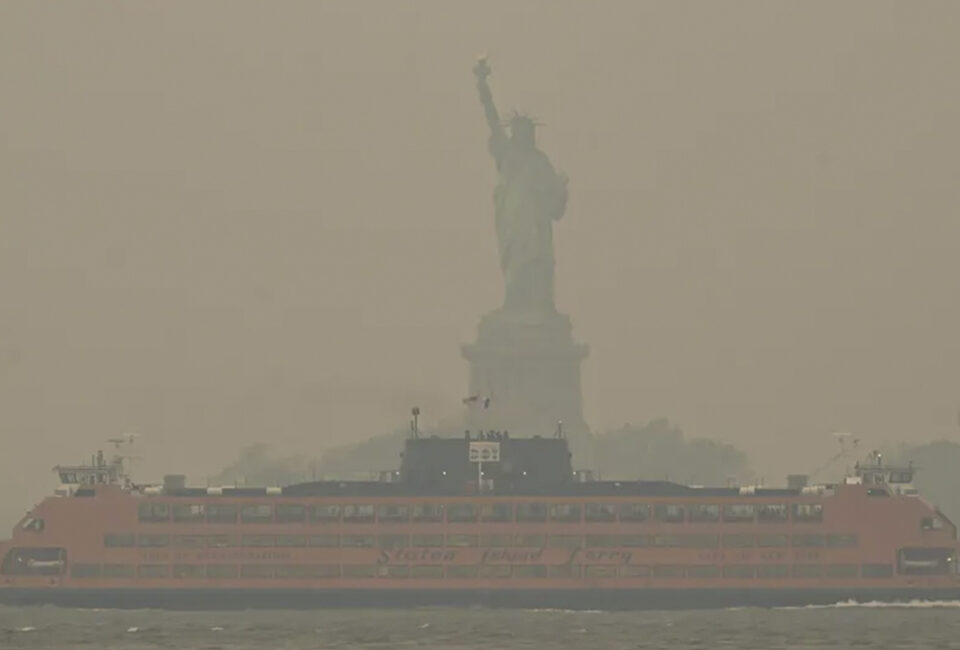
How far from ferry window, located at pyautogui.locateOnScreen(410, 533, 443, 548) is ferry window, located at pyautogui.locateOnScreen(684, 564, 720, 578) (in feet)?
36.2

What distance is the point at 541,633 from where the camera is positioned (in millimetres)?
133000

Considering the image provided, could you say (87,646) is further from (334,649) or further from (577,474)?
(577,474)

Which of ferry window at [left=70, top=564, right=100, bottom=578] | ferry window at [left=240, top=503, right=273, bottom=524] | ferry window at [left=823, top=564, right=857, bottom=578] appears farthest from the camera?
ferry window at [left=240, top=503, right=273, bottom=524]

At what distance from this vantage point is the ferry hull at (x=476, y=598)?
147000 mm

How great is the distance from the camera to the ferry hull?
14700 cm

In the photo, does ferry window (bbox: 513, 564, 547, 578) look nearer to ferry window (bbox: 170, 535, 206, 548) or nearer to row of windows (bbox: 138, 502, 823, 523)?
row of windows (bbox: 138, 502, 823, 523)

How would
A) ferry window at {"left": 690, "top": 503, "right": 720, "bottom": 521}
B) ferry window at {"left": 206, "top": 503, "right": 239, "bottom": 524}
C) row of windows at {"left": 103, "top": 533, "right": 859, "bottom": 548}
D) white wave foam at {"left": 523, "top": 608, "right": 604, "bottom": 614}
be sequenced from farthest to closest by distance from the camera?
ferry window at {"left": 206, "top": 503, "right": 239, "bottom": 524} < ferry window at {"left": 690, "top": 503, "right": 720, "bottom": 521} < row of windows at {"left": 103, "top": 533, "right": 859, "bottom": 548} < white wave foam at {"left": 523, "top": 608, "right": 604, "bottom": 614}

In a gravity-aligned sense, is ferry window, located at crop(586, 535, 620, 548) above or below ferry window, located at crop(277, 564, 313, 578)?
above

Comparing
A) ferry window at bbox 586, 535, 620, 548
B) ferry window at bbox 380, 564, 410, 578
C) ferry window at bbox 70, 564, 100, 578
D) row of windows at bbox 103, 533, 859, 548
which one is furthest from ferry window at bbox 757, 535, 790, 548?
ferry window at bbox 70, 564, 100, 578

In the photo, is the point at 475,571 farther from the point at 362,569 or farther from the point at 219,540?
the point at 219,540

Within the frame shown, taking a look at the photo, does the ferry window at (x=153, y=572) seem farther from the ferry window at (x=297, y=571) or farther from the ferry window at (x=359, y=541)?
the ferry window at (x=359, y=541)

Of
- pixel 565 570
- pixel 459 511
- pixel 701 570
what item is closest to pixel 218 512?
pixel 459 511

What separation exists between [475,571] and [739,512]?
39.6 ft

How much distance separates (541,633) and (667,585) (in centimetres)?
1542
